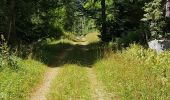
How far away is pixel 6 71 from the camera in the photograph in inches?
673

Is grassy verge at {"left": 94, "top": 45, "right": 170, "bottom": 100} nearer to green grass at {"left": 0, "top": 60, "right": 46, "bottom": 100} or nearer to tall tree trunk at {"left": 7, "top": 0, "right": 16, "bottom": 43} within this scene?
green grass at {"left": 0, "top": 60, "right": 46, "bottom": 100}

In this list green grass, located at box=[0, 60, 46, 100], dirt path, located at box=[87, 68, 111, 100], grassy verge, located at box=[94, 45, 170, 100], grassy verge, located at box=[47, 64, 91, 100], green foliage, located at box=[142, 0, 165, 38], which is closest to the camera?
grassy verge, located at box=[94, 45, 170, 100]

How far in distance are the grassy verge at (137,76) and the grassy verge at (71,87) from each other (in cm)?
98

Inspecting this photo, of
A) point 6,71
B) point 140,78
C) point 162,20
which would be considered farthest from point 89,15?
point 140,78

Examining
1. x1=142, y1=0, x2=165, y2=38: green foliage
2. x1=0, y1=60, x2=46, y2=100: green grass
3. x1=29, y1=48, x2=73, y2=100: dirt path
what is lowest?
x1=29, y1=48, x2=73, y2=100: dirt path

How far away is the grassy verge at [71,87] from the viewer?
13664 millimetres

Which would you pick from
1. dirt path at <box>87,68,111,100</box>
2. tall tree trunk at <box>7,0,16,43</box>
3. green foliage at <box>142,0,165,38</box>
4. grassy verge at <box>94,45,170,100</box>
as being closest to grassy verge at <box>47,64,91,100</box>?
dirt path at <box>87,68,111,100</box>

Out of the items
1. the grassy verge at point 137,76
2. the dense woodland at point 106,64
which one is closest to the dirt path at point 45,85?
the dense woodland at point 106,64

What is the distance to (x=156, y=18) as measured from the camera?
23109 millimetres

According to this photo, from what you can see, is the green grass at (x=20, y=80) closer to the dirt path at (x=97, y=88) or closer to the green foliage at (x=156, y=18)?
the dirt path at (x=97, y=88)

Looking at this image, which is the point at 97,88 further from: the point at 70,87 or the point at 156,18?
the point at 156,18

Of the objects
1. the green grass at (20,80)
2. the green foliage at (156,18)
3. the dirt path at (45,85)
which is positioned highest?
the green foliage at (156,18)

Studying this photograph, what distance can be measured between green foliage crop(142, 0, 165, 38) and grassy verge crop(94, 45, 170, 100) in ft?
9.64

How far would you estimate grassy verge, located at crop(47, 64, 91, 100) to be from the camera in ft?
44.8
